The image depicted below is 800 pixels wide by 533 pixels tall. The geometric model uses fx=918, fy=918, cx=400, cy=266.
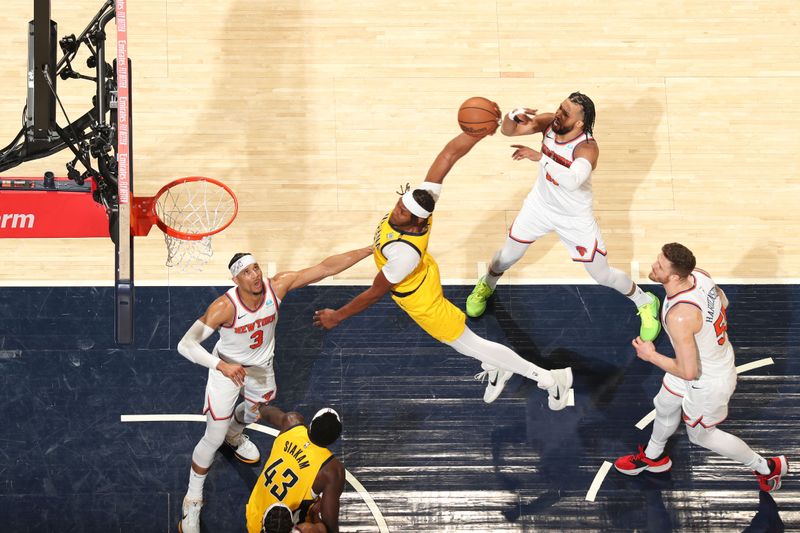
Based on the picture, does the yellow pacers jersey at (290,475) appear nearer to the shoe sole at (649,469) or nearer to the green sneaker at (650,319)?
the shoe sole at (649,469)

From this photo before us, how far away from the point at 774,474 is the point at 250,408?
4173 millimetres

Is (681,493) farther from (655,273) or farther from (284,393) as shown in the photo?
(284,393)

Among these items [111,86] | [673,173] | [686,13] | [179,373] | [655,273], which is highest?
[686,13]

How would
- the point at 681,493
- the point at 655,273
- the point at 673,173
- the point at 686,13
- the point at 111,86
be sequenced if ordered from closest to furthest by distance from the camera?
the point at 655,273, the point at 111,86, the point at 681,493, the point at 673,173, the point at 686,13

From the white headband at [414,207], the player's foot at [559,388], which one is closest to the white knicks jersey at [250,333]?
the white headband at [414,207]

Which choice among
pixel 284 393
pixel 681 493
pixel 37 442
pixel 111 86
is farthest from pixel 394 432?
pixel 111 86

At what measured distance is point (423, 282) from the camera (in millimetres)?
6820

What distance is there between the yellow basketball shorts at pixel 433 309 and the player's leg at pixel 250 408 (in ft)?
3.79

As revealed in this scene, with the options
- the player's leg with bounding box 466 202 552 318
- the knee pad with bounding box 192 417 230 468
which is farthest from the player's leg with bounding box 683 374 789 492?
the knee pad with bounding box 192 417 230 468

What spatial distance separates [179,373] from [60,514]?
1441 millimetres

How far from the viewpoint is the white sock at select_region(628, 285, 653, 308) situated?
7820 mm

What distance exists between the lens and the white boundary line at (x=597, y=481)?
745 centimetres

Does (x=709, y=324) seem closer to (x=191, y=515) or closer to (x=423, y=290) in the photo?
(x=423, y=290)

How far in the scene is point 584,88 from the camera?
29.9 feet
